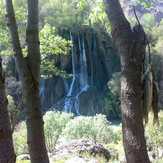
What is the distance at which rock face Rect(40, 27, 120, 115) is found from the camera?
44.9 metres

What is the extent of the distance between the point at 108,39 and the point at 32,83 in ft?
140

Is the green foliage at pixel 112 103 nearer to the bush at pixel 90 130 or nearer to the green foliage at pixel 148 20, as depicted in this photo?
the green foliage at pixel 148 20

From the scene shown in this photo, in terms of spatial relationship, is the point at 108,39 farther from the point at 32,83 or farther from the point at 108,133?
the point at 32,83

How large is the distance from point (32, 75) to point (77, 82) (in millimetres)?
39791

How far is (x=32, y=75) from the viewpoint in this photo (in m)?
7.27

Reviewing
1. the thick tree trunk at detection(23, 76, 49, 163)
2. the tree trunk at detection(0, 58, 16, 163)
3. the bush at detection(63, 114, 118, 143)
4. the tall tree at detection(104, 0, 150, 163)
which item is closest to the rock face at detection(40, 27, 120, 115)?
the bush at detection(63, 114, 118, 143)

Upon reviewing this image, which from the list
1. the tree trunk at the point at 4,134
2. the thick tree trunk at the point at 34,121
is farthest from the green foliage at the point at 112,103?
the tree trunk at the point at 4,134

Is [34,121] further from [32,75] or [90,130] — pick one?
[90,130]

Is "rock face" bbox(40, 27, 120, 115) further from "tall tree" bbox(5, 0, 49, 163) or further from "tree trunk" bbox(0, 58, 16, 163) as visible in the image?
"tree trunk" bbox(0, 58, 16, 163)

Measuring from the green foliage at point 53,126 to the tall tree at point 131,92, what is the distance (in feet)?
42.8

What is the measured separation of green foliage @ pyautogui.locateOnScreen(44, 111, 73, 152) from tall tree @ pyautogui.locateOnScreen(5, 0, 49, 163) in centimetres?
1235

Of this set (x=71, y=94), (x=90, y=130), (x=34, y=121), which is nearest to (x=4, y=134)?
(x=34, y=121)

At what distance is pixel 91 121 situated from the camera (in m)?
21.2

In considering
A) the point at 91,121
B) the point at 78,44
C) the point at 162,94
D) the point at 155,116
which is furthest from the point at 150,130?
the point at 78,44
